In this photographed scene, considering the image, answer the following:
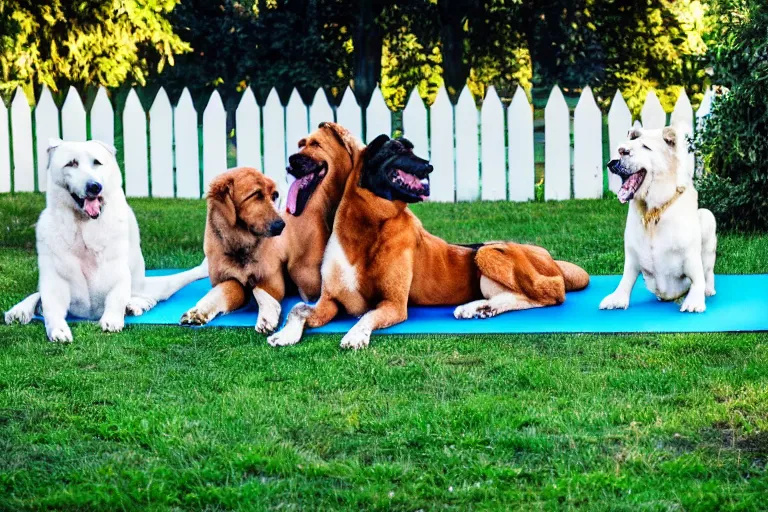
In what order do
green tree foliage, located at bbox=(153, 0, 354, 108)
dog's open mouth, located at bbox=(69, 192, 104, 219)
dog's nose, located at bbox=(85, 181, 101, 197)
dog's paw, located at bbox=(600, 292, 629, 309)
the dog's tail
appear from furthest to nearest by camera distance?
1. green tree foliage, located at bbox=(153, 0, 354, 108)
2. the dog's tail
3. dog's paw, located at bbox=(600, 292, 629, 309)
4. dog's open mouth, located at bbox=(69, 192, 104, 219)
5. dog's nose, located at bbox=(85, 181, 101, 197)

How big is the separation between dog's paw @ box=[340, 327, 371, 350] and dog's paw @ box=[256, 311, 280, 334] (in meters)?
0.56

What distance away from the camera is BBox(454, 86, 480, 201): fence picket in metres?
12.7

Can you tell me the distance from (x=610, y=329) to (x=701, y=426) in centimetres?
184

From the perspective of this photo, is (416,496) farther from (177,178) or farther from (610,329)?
(177,178)

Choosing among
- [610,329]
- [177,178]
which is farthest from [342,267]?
[177,178]

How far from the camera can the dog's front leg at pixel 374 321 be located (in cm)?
599

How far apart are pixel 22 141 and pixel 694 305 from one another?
9.61 meters

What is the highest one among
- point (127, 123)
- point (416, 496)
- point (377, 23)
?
point (377, 23)

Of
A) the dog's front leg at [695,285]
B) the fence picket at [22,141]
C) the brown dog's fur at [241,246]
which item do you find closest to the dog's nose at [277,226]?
the brown dog's fur at [241,246]

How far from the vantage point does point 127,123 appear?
526 inches

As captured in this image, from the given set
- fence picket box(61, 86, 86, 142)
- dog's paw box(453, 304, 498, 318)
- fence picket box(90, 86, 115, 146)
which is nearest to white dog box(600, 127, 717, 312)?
dog's paw box(453, 304, 498, 318)

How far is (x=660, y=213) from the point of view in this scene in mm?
6758

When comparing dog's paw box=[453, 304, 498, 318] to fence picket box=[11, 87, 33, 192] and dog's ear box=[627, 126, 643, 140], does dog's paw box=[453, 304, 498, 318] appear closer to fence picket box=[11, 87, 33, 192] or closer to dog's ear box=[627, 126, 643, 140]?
→ dog's ear box=[627, 126, 643, 140]

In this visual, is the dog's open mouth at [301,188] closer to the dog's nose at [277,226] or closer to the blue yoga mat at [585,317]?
the dog's nose at [277,226]
